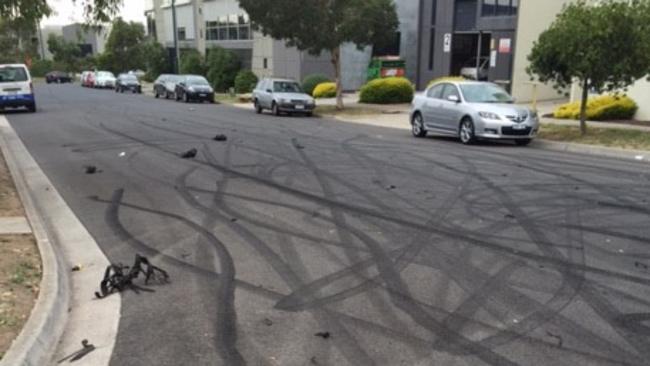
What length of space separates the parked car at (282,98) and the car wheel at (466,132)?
11609mm

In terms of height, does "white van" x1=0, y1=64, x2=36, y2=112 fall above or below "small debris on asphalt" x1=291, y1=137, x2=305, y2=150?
above

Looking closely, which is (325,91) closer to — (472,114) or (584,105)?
(472,114)

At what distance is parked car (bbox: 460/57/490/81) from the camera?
32719 mm

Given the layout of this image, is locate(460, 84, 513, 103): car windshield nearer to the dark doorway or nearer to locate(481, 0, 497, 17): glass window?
locate(481, 0, 497, 17): glass window

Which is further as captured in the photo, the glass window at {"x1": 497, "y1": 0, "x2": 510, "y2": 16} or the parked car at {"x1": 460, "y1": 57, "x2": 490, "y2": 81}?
the parked car at {"x1": 460, "y1": 57, "x2": 490, "y2": 81}

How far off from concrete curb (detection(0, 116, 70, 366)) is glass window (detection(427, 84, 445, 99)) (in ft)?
40.7

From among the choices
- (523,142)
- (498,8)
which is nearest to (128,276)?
(523,142)

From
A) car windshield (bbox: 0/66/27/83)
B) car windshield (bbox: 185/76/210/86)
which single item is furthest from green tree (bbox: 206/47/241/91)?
car windshield (bbox: 0/66/27/83)

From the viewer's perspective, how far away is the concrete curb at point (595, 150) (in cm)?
1349

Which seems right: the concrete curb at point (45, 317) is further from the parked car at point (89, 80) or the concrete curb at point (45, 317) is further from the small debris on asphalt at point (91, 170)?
the parked car at point (89, 80)

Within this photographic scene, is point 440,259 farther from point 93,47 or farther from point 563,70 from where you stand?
point 93,47

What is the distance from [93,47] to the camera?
12000cm

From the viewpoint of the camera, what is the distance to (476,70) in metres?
33.1

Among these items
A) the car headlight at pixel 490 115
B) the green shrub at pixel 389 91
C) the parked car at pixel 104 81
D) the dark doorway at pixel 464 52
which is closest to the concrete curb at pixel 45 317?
the car headlight at pixel 490 115
